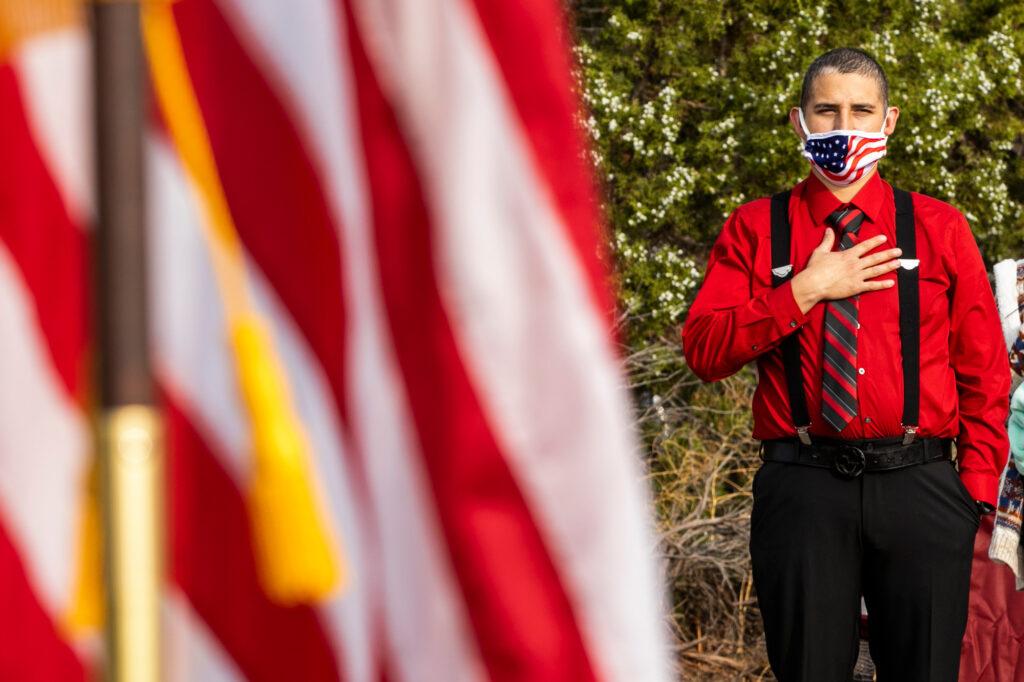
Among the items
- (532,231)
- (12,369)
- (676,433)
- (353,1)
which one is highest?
(353,1)

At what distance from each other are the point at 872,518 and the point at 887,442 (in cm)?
20

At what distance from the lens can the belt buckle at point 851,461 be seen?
388 cm

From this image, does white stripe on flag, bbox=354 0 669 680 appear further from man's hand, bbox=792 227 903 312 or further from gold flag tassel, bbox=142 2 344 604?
man's hand, bbox=792 227 903 312

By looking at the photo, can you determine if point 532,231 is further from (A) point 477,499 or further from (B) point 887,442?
(B) point 887,442

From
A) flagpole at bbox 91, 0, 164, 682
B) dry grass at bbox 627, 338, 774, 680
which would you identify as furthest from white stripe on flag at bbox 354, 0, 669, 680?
dry grass at bbox 627, 338, 774, 680

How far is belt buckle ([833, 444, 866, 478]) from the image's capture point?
3.88 m

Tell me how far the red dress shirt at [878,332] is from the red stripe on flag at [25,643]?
2763 mm

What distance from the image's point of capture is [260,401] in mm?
1266

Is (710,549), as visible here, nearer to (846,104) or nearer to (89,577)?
(846,104)

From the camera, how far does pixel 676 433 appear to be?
23.4ft

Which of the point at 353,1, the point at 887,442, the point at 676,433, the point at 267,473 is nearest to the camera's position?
the point at 267,473

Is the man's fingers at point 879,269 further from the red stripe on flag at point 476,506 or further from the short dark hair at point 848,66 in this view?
the red stripe on flag at point 476,506

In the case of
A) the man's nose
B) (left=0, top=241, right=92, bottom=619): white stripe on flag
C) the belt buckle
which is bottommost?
the belt buckle

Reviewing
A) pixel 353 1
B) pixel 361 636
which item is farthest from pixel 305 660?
pixel 353 1
